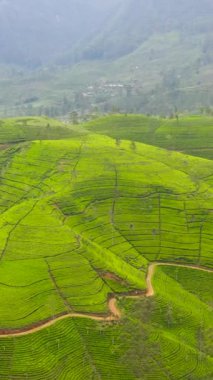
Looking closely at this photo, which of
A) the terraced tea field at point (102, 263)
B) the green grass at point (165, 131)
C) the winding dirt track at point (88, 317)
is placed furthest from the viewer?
the green grass at point (165, 131)

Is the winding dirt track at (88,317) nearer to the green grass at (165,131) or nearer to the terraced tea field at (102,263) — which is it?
the terraced tea field at (102,263)

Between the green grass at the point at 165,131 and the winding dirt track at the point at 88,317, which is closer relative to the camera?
the winding dirt track at the point at 88,317

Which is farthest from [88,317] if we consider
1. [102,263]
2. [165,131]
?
[165,131]

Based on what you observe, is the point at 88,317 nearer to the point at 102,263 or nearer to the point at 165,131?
the point at 102,263

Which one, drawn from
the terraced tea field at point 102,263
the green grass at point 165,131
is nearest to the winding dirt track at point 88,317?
the terraced tea field at point 102,263

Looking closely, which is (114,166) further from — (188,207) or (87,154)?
(188,207)

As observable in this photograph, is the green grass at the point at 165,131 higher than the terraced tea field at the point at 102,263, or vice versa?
the green grass at the point at 165,131

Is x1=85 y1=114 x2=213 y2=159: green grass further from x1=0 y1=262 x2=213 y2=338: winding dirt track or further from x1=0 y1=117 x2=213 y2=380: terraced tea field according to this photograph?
x1=0 y1=262 x2=213 y2=338: winding dirt track

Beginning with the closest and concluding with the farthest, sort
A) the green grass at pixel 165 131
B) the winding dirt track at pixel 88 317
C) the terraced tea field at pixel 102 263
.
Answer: the terraced tea field at pixel 102 263
the winding dirt track at pixel 88 317
the green grass at pixel 165 131

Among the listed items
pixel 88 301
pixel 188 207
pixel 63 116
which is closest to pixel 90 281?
pixel 88 301
